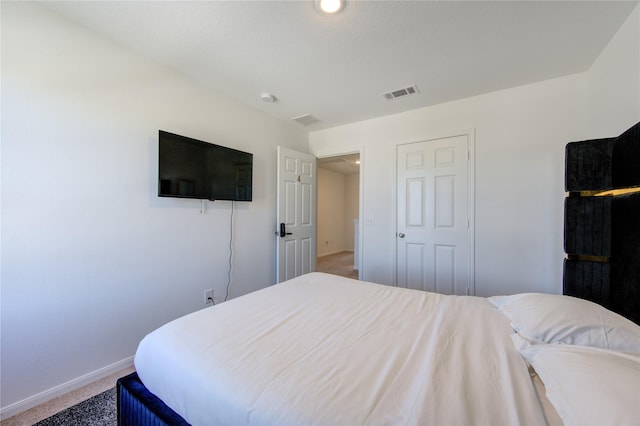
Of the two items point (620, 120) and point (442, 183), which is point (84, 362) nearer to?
point (442, 183)

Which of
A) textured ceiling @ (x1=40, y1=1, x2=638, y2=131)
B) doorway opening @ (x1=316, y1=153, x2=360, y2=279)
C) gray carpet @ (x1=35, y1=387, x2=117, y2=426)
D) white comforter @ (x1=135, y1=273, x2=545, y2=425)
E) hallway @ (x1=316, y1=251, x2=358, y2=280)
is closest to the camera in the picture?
white comforter @ (x1=135, y1=273, x2=545, y2=425)

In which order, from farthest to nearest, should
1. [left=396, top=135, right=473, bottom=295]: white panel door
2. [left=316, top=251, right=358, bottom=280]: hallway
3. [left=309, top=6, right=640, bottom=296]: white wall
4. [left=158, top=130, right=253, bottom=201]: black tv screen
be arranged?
1. [left=316, top=251, right=358, bottom=280]: hallway
2. [left=396, top=135, right=473, bottom=295]: white panel door
3. [left=309, top=6, right=640, bottom=296]: white wall
4. [left=158, top=130, right=253, bottom=201]: black tv screen

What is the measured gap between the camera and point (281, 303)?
1513 mm

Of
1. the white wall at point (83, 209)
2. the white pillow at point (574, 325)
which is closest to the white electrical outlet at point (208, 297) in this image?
the white wall at point (83, 209)

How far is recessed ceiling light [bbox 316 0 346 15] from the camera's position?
1486mm

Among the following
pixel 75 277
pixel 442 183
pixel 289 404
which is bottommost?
pixel 289 404

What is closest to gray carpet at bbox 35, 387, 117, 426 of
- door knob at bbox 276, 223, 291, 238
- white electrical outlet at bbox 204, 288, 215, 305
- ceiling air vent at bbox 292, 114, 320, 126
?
white electrical outlet at bbox 204, 288, 215, 305

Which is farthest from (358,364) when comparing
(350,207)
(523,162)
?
(350,207)

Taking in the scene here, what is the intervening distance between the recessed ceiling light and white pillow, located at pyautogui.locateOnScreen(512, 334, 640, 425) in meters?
1.97

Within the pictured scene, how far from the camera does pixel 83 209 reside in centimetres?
175

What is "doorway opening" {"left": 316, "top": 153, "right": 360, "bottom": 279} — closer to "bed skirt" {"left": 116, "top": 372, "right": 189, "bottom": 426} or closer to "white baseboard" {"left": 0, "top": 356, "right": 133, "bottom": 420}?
"white baseboard" {"left": 0, "top": 356, "right": 133, "bottom": 420}

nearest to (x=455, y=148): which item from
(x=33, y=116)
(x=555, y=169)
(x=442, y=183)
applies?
(x=442, y=183)

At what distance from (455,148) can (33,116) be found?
3.50 m

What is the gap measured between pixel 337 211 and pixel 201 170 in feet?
17.7
